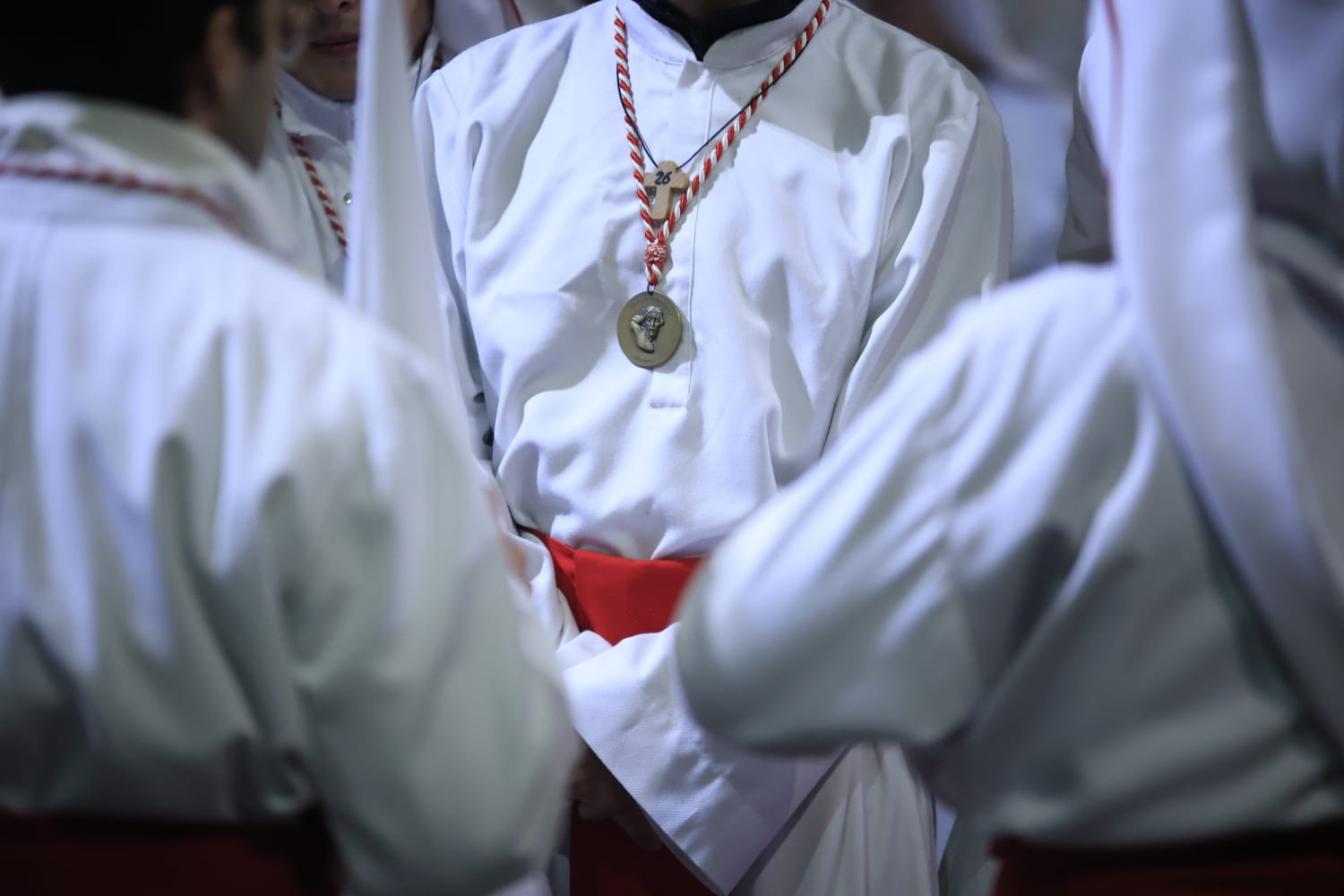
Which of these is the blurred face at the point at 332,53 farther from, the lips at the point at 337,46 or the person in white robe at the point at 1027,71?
the person in white robe at the point at 1027,71

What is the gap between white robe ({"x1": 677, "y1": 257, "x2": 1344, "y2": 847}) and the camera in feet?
3.52

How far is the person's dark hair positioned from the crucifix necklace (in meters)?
0.89

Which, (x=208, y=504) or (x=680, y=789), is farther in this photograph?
(x=680, y=789)

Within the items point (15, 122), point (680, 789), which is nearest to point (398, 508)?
point (15, 122)

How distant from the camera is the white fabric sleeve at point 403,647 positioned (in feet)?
3.43

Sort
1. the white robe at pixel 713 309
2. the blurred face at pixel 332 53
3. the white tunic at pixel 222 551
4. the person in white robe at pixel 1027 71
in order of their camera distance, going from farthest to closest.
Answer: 1. the person in white robe at pixel 1027 71
2. the blurred face at pixel 332 53
3. the white robe at pixel 713 309
4. the white tunic at pixel 222 551

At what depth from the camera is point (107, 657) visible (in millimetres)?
1036

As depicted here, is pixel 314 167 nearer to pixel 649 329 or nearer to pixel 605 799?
pixel 649 329

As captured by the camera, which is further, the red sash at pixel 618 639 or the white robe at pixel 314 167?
the white robe at pixel 314 167

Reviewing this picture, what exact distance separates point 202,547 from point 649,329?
101 cm

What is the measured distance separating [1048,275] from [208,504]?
69 cm

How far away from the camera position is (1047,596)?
112cm

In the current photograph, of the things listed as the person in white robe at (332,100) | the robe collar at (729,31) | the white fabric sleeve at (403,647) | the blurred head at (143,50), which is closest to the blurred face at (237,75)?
the blurred head at (143,50)

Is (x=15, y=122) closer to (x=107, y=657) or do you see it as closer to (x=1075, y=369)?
(x=107, y=657)
